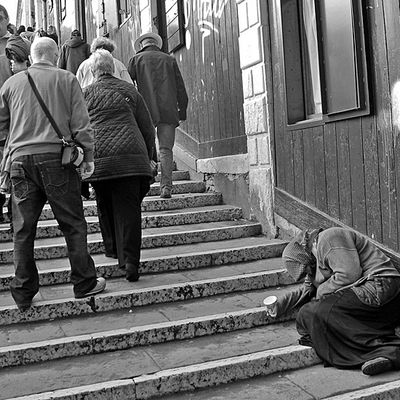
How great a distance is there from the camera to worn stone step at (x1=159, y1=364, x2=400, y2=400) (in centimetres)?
329

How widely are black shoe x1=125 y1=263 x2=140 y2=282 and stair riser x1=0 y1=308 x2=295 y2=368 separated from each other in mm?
752

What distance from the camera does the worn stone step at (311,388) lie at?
3289 mm

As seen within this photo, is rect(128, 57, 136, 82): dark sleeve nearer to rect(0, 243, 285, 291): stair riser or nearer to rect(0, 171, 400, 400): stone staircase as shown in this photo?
rect(0, 171, 400, 400): stone staircase

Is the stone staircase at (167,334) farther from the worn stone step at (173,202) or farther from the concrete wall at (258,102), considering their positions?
the concrete wall at (258,102)

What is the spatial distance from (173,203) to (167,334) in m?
2.59

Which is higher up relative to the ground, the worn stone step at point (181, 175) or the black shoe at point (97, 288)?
the worn stone step at point (181, 175)

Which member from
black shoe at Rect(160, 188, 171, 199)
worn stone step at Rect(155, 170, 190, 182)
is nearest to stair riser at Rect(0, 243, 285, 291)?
black shoe at Rect(160, 188, 171, 199)

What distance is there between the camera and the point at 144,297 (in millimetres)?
4348

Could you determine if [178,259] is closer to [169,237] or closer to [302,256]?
[169,237]

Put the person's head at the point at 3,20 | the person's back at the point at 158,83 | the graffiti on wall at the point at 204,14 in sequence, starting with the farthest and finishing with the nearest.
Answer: the graffiti on wall at the point at 204,14, the person's back at the point at 158,83, the person's head at the point at 3,20

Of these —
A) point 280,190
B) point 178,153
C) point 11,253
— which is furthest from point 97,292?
point 178,153

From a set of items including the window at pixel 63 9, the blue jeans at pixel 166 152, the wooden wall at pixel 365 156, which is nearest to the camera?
the wooden wall at pixel 365 156

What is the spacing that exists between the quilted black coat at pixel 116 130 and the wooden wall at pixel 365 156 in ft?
4.62

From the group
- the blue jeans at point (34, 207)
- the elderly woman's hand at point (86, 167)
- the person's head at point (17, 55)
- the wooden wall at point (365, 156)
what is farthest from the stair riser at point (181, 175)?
the blue jeans at point (34, 207)
